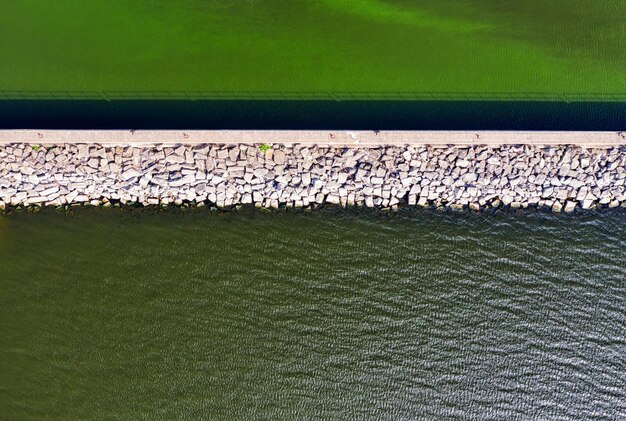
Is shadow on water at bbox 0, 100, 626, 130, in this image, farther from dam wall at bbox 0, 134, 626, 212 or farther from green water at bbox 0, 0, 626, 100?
dam wall at bbox 0, 134, 626, 212

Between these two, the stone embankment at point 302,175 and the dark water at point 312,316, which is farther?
the stone embankment at point 302,175

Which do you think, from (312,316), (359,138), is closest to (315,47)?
(359,138)

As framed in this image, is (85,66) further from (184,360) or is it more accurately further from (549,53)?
(549,53)

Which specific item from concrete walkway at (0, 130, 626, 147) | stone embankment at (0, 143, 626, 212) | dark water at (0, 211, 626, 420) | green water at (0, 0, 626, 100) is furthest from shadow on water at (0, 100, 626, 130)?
dark water at (0, 211, 626, 420)

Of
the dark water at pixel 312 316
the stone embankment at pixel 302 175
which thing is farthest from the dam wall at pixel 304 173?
the dark water at pixel 312 316

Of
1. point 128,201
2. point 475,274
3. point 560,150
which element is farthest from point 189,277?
point 560,150

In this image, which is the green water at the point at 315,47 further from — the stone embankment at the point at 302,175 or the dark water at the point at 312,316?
the dark water at the point at 312,316
